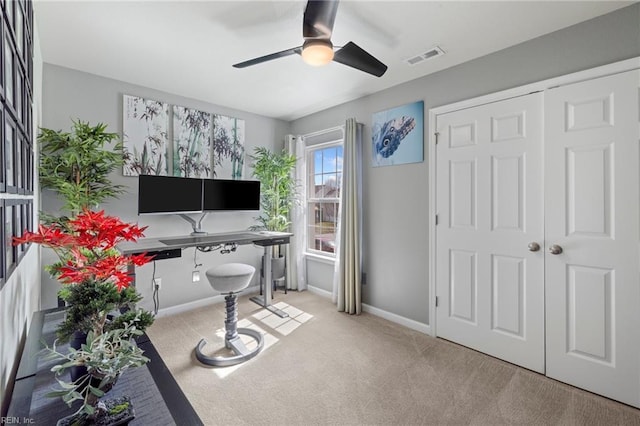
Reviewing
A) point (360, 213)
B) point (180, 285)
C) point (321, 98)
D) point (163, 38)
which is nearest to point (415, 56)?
point (321, 98)

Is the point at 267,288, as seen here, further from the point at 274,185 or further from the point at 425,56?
the point at 425,56

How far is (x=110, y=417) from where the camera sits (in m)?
0.73

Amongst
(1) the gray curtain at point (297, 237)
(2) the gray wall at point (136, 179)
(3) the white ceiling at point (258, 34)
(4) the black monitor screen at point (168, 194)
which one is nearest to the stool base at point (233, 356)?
(2) the gray wall at point (136, 179)

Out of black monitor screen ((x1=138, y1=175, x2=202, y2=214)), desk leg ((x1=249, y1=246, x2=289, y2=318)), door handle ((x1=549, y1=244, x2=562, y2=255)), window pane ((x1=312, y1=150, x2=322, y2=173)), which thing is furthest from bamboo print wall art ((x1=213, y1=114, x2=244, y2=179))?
door handle ((x1=549, y1=244, x2=562, y2=255))

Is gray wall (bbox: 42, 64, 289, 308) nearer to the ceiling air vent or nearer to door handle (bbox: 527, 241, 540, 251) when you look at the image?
the ceiling air vent

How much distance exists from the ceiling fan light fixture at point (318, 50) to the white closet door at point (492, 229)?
1496 mm

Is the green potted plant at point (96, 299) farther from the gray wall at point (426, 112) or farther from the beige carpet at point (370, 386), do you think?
the gray wall at point (426, 112)

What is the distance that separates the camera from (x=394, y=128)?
3.14 meters

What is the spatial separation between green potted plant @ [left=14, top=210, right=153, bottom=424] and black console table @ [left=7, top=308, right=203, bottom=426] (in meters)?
0.06

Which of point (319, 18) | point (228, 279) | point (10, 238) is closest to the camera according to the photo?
point (10, 238)

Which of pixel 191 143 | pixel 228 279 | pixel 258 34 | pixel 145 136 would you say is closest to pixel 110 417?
pixel 228 279

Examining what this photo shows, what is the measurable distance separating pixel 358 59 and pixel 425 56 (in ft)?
2.89

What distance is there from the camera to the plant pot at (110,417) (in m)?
0.71

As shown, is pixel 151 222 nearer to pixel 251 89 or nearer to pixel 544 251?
pixel 251 89
